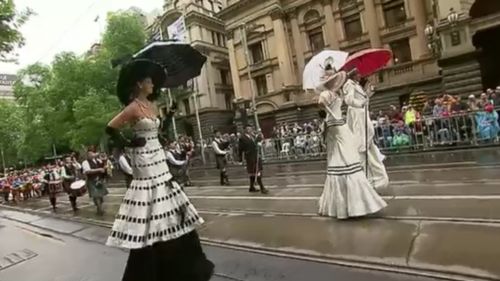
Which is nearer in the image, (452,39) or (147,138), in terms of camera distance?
(147,138)

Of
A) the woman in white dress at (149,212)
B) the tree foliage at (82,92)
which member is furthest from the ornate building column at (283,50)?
the woman in white dress at (149,212)

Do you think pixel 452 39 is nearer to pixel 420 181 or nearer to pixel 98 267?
pixel 420 181

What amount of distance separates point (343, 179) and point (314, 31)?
3821cm

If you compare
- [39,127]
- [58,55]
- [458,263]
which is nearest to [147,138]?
[458,263]

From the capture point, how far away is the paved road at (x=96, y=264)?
521 cm

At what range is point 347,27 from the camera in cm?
4159

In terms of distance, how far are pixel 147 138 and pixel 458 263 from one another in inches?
129

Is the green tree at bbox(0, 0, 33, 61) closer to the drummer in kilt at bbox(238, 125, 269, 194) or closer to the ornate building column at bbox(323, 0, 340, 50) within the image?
the drummer in kilt at bbox(238, 125, 269, 194)

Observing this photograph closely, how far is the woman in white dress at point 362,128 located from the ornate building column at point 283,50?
35.1 meters

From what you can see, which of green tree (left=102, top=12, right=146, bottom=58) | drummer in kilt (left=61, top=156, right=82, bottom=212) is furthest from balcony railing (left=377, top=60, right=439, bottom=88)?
drummer in kilt (left=61, top=156, right=82, bottom=212)

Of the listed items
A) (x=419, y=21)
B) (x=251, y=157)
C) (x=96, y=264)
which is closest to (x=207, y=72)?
(x=419, y=21)

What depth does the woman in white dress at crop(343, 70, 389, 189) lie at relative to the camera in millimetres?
8906

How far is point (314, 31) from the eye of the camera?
4369cm

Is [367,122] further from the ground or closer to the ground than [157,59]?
closer to the ground
